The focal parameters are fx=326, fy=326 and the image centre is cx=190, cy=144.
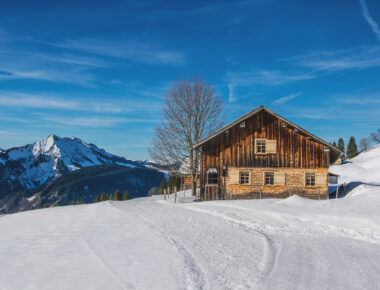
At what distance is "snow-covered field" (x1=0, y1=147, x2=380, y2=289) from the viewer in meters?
7.58

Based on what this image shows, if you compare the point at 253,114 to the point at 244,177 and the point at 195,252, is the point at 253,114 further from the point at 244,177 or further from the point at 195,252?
the point at 195,252

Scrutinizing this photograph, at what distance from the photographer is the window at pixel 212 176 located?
1134 inches

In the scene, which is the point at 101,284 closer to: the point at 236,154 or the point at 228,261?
the point at 228,261

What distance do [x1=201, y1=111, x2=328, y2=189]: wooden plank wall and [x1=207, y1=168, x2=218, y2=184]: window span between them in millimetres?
359

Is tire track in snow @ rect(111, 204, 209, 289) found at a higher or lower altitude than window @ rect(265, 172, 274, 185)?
lower

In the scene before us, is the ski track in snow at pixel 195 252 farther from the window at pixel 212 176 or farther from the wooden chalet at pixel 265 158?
the window at pixel 212 176

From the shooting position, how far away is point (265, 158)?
93.4 ft

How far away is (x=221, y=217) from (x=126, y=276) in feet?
35.6

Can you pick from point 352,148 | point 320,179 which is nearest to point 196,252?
point 320,179

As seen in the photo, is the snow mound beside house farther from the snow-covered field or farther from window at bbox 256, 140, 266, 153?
the snow-covered field

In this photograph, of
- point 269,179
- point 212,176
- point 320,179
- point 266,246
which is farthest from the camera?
point 212,176

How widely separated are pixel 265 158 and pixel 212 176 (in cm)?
490

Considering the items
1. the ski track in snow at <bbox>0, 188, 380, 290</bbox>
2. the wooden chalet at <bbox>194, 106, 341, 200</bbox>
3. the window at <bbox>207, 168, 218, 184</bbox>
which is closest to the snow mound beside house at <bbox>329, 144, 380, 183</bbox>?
the wooden chalet at <bbox>194, 106, 341, 200</bbox>

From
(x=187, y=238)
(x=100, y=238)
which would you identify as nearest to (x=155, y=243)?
(x=187, y=238)
